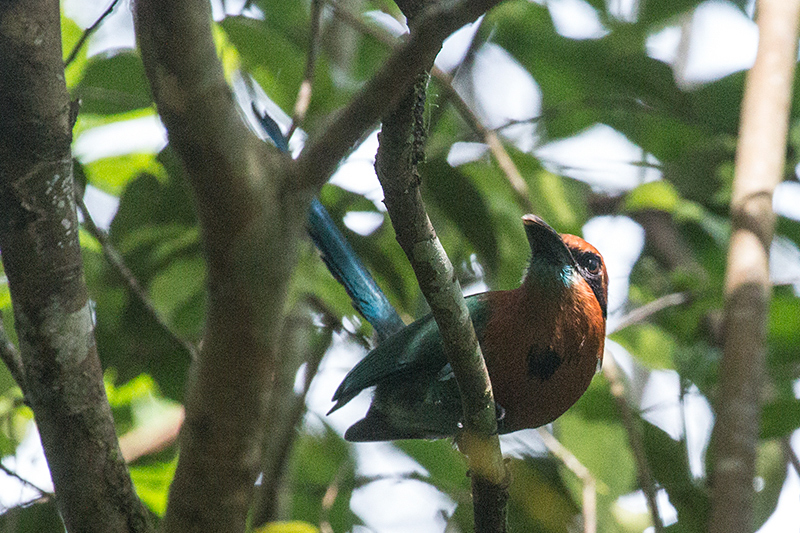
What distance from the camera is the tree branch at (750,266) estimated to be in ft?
10.4

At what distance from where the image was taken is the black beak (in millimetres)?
3184

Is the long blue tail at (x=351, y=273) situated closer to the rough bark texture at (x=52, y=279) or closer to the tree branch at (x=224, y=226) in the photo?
the rough bark texture at (x=52, y=279)

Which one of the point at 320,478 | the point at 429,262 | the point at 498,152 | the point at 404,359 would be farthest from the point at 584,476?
the point at 429,262

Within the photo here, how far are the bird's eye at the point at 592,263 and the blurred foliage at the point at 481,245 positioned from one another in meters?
0.29

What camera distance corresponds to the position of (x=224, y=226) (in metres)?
1.11

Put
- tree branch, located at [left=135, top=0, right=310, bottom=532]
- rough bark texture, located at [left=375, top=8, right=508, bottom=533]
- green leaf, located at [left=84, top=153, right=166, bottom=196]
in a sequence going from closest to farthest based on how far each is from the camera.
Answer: tree branch, located at [left=135, top=0, right=310, bottom=532] → rough bark texture, located at [left=375, top=8, right=508, bottom=533] → green leaf, located at [left=84, top=153, right=166, bottom=196]

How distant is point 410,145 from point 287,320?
1.94 meters

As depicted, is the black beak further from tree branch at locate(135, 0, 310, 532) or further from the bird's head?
tree branch at locate(135, 0, 310, 532)

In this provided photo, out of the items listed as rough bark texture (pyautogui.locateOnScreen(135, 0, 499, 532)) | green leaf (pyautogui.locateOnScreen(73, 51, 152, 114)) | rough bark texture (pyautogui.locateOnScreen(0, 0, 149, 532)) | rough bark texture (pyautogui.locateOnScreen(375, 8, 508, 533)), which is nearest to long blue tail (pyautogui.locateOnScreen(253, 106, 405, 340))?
green leaf (pyautogui.locateOnScreen(73, 51, 152, 114))

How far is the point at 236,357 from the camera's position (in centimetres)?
118

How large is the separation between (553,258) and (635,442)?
30.4 inches

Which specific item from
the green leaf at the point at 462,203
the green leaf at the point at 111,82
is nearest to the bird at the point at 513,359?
the green leaf at the point at 462,203

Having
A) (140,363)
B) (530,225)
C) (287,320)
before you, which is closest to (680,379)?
(530,225)

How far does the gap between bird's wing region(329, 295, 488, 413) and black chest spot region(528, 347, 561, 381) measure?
22cm
